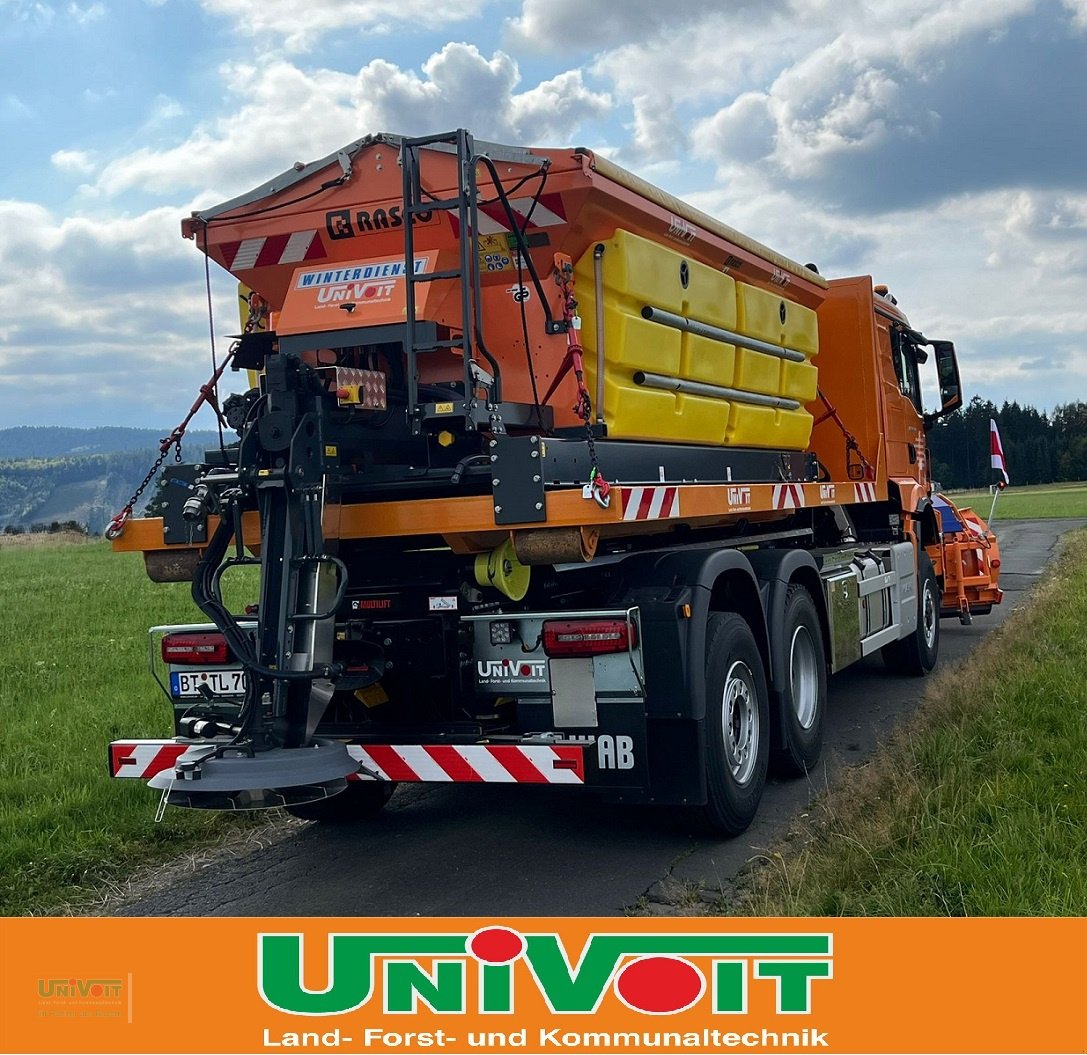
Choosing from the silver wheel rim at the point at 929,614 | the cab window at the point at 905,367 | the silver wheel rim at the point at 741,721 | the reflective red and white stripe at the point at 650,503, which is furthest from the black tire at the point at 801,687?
the cab window at the point at 905,367

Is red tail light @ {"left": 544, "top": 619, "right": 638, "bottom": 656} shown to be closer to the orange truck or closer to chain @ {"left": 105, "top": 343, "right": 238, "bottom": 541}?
the orange truck

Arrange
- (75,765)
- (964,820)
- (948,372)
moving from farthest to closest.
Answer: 1. (948,372)
2. (75,765)
3. (964,820)

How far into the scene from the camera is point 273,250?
5824 millimetres

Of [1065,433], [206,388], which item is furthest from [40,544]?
[1065,433]

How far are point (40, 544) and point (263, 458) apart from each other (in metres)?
39.0

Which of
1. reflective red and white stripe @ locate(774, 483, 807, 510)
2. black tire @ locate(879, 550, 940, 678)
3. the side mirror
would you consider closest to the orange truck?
reflective red and white stripe @ locate(774, 483, 807, 510)

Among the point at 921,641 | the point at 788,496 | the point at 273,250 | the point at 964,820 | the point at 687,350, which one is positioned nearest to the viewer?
the point at 964,820

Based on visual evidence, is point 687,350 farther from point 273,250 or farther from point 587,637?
point 273,250

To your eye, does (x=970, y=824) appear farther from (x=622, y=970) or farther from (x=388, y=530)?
(x=388, y=530)

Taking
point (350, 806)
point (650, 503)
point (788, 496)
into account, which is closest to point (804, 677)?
point (788, 496)

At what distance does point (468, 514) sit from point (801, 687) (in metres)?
2.79

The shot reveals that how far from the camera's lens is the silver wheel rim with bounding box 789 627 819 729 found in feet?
22.0

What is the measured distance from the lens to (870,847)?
4465mm

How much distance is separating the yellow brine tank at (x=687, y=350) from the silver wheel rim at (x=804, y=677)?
122 cm
